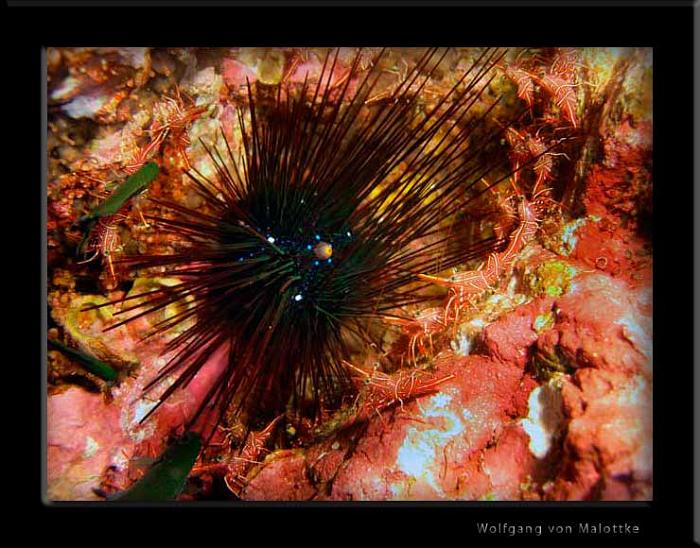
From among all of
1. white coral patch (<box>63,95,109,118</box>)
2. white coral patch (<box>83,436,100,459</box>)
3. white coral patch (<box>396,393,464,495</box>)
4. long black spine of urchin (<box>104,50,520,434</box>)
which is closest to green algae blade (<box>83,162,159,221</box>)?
long black spine of urchin (<box>104,50,520,434</box>)

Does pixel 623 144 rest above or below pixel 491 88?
below

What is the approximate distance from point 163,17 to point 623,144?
164 centimetres

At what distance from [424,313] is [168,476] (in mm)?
1099

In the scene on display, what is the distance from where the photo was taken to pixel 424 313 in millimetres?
1598

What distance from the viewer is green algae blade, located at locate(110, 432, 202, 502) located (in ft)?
4.49

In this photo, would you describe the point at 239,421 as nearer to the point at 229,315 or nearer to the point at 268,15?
the point at 229,315

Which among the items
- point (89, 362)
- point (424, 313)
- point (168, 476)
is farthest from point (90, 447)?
point (424, 313)

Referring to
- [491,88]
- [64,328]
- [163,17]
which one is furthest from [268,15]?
[64,328]

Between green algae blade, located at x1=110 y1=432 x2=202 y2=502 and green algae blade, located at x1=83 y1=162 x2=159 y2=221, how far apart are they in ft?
2.92

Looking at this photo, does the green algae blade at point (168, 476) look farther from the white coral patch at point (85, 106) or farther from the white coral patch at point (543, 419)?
the white coral patch at point (85, 106)

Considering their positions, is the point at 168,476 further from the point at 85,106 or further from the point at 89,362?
the point at 85,106

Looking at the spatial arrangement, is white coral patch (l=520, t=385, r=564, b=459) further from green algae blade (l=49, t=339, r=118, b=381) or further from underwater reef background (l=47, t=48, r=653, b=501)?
green algae blade (l=49, t=339, r=118, b=381)

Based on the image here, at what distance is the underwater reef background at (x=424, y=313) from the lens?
127cm
